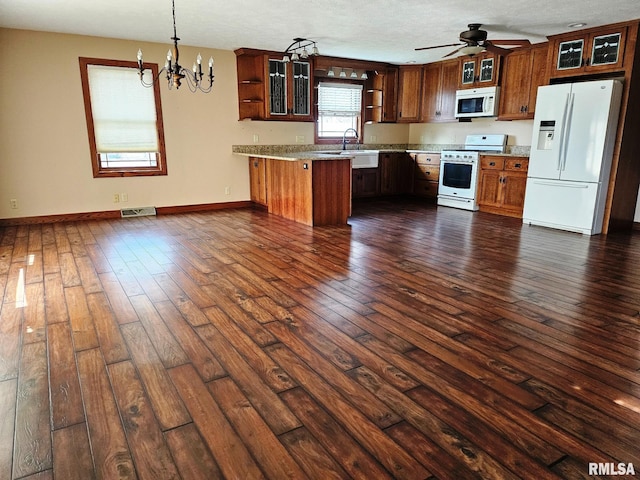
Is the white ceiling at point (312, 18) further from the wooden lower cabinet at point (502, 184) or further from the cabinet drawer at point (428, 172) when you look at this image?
Result: the cabinet drawer at point (428, 172)

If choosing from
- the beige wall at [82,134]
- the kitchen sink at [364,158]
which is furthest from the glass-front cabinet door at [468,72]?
the kitchen sink at [364,158]

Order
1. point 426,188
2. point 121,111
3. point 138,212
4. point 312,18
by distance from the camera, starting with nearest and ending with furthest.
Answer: point 312,18 → point 121,111 → point 138,212 → point 426,188

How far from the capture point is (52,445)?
1611 millimetres

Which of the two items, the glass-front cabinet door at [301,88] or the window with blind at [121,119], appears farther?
the glass-front cabinet door at [301,88]

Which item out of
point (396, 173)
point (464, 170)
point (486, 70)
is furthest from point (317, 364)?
point (396, 173)

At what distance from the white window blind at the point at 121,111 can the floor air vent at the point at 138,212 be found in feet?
2.80

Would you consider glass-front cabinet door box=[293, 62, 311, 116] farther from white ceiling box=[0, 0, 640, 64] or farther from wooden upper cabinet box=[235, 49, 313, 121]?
white ceiling box=[0, 0, 640, 64]

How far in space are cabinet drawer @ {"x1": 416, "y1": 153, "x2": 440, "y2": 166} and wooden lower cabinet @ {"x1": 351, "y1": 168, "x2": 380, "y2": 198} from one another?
32.8 inches

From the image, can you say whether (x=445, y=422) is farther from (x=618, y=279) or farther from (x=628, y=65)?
(x=628, y=65)

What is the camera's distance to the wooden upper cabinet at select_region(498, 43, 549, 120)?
5891 mm

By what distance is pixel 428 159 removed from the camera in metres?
7.71

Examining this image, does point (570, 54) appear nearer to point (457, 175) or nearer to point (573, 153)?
point (573, 153)

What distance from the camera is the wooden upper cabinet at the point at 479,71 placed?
21.2ft

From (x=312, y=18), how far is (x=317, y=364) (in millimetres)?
4062
